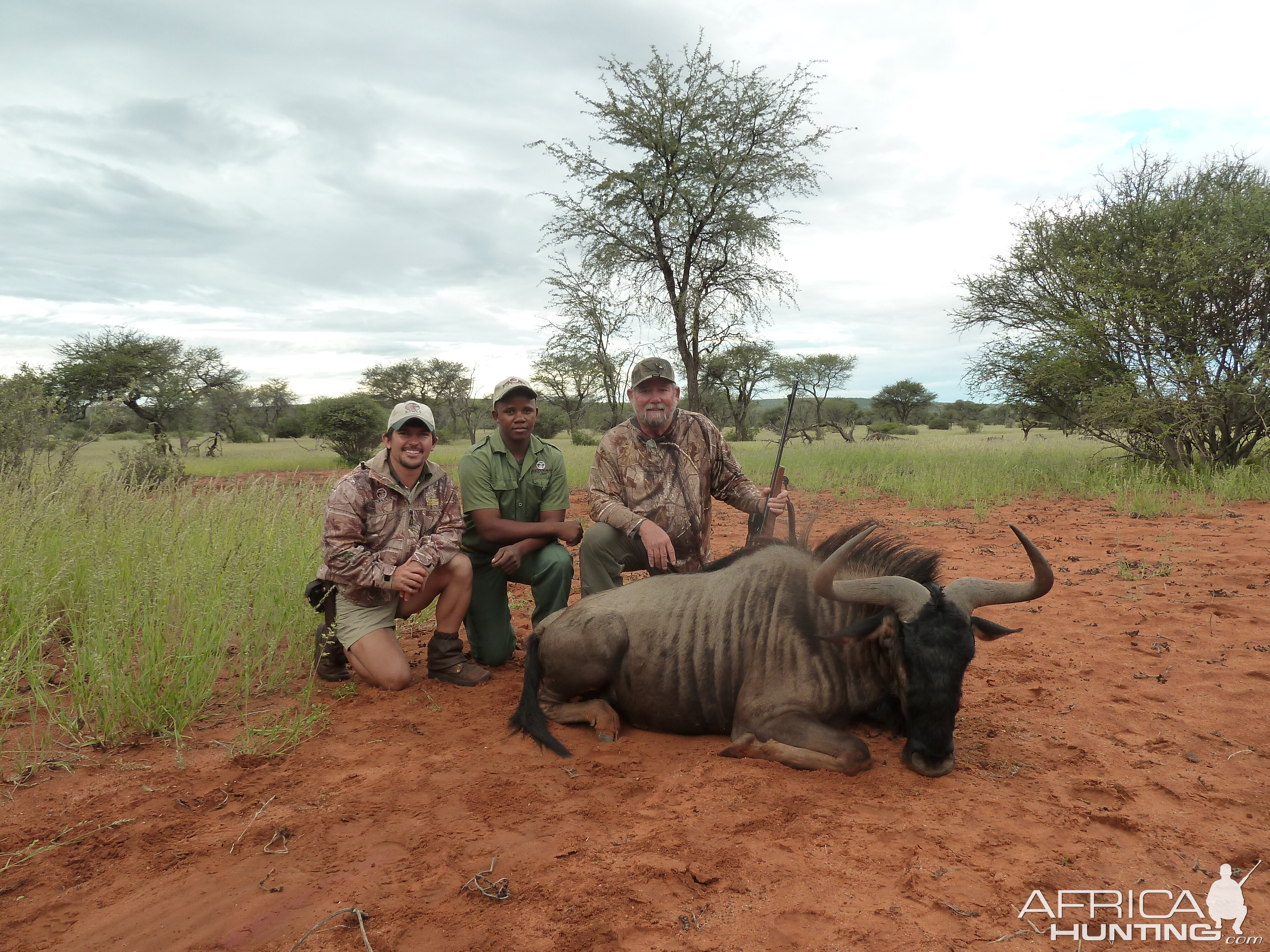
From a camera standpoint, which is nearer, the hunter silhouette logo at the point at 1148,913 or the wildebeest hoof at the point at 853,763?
the hunter silhouette logo at the point at 1148,913

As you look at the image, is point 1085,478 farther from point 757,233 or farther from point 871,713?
point 871,713

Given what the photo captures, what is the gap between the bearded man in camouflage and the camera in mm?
4754

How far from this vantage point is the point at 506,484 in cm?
484

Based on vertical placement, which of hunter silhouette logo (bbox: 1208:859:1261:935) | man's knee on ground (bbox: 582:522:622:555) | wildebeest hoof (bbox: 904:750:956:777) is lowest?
hunter silhouette logo (bbox: 1208:859:1261:935)

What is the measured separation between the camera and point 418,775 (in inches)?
122

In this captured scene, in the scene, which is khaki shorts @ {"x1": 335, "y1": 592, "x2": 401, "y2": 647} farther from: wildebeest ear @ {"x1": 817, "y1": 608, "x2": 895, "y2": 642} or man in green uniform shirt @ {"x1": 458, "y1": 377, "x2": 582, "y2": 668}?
wildebeest ear @ {"x1": 817, "y1": 608, "x2": 895, "y2": 642}

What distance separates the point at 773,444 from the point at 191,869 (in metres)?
21.5

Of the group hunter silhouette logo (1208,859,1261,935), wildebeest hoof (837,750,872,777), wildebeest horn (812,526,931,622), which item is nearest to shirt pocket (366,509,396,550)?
wildebeest horn (812,526,931,622)

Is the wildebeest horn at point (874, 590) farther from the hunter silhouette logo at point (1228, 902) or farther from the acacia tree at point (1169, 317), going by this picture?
the acacia tree at point (1169, 317)

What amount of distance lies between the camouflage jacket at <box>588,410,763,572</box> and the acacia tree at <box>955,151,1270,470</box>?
9.02 meters

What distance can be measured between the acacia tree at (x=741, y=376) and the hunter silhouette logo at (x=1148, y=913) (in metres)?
24.4

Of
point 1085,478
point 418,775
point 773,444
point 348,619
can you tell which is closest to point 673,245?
point 773,444

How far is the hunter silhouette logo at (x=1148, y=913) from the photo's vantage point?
2010 millimetres

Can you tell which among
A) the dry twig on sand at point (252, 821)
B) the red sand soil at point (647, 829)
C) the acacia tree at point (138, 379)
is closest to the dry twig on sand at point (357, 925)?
the red sand soil at point (647, 829)
